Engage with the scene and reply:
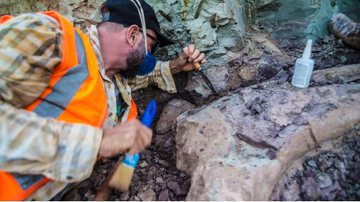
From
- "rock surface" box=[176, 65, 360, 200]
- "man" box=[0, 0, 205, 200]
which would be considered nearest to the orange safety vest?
"man" box=[0, 0, 205, 200]

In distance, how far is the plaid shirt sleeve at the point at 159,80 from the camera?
2.46 metres

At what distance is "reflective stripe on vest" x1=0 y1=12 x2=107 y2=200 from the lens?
157 centimetres

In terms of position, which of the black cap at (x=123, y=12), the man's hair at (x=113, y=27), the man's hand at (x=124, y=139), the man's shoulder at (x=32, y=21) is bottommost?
the man's hand at (x=124, y=139)

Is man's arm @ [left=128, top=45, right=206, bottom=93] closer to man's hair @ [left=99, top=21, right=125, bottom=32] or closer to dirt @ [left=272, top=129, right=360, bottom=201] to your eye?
man's hair @ [left=99, top=21, right=125, bottom=32]

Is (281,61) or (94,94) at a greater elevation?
(94,94)

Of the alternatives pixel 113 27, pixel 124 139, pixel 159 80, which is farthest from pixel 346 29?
pixel 124 139

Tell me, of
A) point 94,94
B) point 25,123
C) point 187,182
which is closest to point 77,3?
point 94,94

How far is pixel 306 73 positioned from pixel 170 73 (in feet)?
3.07

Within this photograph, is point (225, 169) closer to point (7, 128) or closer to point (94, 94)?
point (94, 94)

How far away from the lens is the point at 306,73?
2016 mm

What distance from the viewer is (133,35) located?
1988 millimetres

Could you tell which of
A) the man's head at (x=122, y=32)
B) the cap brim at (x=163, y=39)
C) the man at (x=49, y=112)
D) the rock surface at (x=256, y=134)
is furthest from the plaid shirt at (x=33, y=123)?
the cap brim at (x=163, y=39)

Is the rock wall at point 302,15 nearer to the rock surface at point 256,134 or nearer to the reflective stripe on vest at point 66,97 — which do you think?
the rock surface at point 256,134

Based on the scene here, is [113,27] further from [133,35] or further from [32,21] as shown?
[32,21]
